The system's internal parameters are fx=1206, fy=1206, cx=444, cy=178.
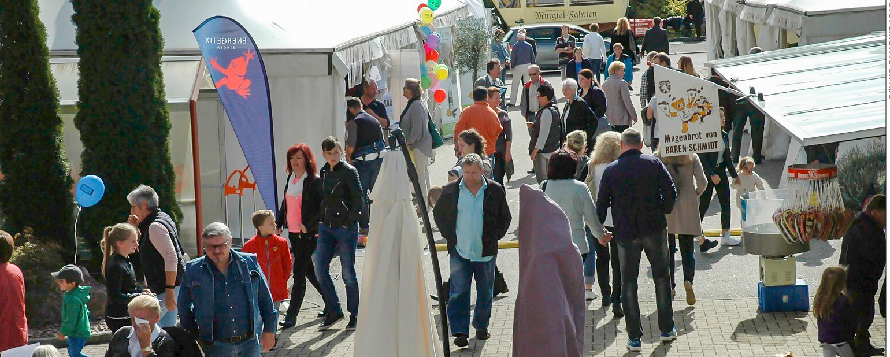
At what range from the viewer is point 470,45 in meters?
23.6

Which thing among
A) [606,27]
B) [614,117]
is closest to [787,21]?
[614,117]

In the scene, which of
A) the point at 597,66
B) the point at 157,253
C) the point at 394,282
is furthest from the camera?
the point at 597,66

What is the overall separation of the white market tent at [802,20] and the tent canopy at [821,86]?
464 cm

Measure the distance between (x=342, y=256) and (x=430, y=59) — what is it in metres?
9.46

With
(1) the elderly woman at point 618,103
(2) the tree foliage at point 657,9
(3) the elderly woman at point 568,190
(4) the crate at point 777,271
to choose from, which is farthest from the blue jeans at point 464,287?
(2) the tree foliage at point 657,9

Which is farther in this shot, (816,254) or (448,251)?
(816,254)

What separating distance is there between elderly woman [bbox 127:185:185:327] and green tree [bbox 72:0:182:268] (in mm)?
2991

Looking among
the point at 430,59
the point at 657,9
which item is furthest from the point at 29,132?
the point at 657,9

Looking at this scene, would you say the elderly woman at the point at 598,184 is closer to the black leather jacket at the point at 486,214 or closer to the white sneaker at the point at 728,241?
the black leather jacket at the point at 486,214

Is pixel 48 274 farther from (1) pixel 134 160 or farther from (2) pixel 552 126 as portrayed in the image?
(2) pixel 552 126

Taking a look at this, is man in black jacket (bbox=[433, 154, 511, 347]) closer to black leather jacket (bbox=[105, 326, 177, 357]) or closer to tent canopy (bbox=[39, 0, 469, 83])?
black leather jacket (bbox=[105, 326, 177, 357])

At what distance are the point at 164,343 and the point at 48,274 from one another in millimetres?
4491

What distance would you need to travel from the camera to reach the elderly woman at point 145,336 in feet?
22.3

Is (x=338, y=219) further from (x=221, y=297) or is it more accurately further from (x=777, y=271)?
(x=777, y=271)
